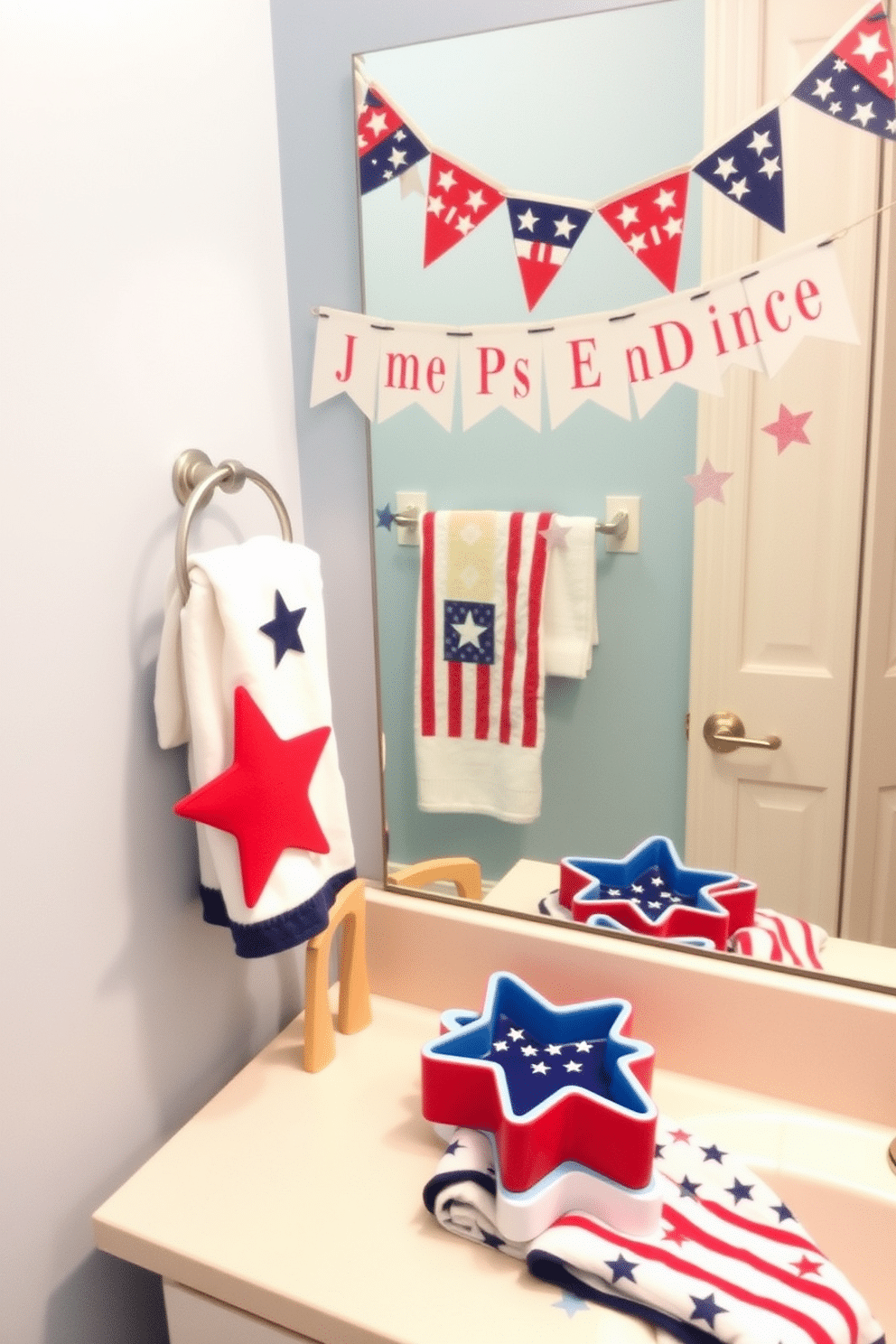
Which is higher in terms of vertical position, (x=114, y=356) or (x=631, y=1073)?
(x=114, y=356)

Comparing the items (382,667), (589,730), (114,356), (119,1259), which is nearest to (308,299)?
(114,356)

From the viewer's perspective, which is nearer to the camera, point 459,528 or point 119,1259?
point 119,1259

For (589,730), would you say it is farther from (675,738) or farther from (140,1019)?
(140,1019)

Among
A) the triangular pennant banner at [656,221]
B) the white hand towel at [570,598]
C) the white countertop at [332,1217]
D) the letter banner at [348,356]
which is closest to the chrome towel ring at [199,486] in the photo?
the letter banner at [348,356]

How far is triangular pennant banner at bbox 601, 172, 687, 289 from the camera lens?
2.81ft

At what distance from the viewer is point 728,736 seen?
938 mm

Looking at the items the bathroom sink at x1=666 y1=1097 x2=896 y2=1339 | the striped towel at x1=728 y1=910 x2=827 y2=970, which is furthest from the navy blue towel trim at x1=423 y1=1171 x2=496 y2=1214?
the striped towel at x1=728 y1=910 x2=827 y2=970

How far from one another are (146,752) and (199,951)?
22 centimetres

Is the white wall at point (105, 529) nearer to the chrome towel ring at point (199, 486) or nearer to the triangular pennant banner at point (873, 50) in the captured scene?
the chrome towel ring at point (199, 486)

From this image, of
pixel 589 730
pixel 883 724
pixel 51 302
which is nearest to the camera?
pixel 51 302

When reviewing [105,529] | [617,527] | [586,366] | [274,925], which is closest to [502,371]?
[586,366]

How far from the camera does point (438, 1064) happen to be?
32.6 inches

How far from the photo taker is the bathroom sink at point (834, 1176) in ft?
2.69

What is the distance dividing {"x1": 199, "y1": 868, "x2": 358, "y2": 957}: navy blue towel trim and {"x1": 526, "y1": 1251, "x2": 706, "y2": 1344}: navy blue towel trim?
310 millimetres
